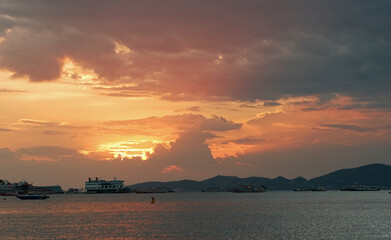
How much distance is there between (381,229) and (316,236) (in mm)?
23181

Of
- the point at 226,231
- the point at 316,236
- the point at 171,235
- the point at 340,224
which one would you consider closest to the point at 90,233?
the point at 171,235

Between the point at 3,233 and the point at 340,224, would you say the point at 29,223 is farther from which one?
the point at 340,224

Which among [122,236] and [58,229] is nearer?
[122,236]

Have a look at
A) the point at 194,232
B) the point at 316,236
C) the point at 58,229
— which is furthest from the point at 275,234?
the point at 58,229

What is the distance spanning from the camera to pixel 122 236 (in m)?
102

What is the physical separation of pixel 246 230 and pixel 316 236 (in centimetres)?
1850

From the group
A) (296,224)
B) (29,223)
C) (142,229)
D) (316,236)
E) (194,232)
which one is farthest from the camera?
(29,223)

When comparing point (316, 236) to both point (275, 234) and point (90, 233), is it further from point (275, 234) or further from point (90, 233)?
point (90, 233)

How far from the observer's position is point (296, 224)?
126 meters

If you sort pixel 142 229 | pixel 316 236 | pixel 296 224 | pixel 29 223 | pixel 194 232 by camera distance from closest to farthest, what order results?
pixel 316 236, pixel 194 232, pixel 142 229, pixel 296 224, pixel 29 223

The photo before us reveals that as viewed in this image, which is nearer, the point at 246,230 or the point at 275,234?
the point at 275,234

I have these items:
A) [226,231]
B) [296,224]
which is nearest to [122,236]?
[226,231]

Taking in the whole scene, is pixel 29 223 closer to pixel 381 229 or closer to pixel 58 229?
pixel 58 229

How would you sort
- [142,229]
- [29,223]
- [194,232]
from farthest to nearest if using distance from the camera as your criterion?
[29,223] < [142,229] < [194,232]
